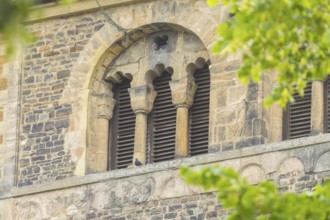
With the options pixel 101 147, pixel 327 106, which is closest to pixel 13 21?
pixel 327 106

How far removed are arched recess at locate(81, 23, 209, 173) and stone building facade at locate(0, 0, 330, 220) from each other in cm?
2

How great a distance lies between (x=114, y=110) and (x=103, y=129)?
38cm

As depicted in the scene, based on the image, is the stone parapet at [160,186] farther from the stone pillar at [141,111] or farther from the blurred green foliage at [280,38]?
the blurred green foliage at [280,38]

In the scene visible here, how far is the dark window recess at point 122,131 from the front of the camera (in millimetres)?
27875

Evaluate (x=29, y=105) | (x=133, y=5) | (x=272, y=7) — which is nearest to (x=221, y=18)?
(x=133, y=5)

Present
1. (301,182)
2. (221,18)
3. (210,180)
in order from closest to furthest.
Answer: (210,180)
(301,182)
(221,18)

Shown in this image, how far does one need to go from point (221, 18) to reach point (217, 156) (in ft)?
7.51

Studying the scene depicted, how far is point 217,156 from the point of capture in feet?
86.3

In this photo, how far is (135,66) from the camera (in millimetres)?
28078

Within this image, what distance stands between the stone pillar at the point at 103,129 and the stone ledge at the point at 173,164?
1.39 feet

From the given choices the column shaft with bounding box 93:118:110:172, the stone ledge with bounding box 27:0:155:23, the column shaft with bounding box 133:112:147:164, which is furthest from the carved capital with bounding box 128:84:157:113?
the stone ledge with bounding box 27:0:155:23

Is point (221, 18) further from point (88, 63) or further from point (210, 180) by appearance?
point (210, 180)

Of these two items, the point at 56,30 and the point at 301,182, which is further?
the point at 56,30

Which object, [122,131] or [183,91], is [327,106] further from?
[122,131]
